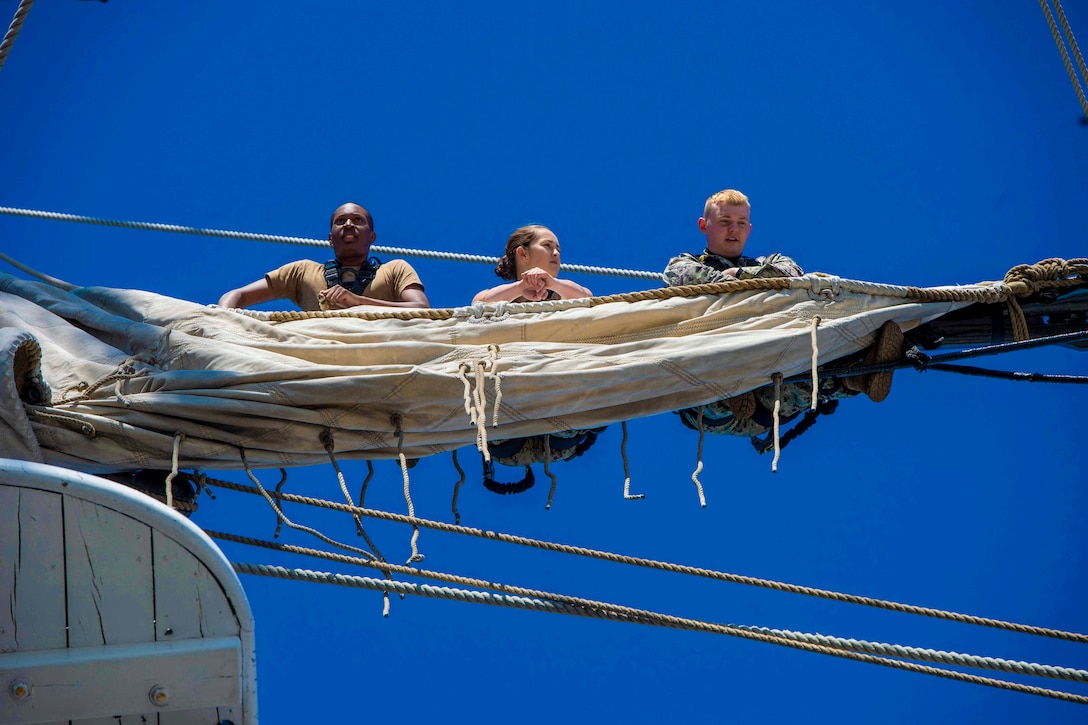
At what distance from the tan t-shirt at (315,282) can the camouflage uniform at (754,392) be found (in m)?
1.22

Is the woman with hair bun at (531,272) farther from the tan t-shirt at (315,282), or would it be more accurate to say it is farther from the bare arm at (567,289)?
the tan t-shirt at (315,282)

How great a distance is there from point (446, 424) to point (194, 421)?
33.7 inches

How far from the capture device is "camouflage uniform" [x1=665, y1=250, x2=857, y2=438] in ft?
16.2

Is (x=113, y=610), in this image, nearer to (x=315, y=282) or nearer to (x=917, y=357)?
(x=315, y=282)

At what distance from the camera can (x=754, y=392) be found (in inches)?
193

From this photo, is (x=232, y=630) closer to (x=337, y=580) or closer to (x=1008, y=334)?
(x=337, y=580)

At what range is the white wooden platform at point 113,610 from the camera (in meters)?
3.38

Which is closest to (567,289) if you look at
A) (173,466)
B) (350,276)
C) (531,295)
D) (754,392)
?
(531,295)

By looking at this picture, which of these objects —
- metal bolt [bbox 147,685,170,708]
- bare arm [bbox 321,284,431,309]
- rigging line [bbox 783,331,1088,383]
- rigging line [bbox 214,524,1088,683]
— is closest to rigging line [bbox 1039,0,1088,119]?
rigging line [bbox 783,331,1088,383]

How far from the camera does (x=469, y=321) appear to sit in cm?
487

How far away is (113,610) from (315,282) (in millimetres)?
2645

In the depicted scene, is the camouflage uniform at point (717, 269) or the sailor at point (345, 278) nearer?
the camouflage uniform at point (717, 269)

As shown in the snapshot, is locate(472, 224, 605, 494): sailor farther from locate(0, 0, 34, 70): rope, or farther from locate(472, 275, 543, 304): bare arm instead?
locate(0, 0, 34, 70): rope

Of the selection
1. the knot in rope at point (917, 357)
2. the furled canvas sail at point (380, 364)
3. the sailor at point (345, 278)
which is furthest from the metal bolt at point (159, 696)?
the knot in rope at point (917, 357)
